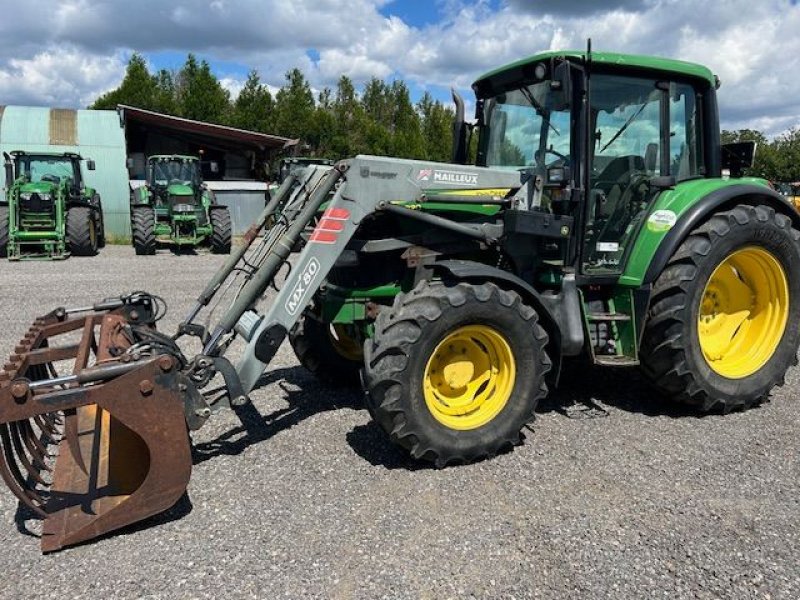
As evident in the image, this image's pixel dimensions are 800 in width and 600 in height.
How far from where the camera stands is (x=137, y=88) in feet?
114

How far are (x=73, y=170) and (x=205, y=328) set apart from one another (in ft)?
47.7

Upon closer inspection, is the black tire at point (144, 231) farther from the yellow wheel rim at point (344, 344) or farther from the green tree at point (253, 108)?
the green tree at point (253, 108)

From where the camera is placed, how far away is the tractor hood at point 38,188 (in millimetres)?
15202

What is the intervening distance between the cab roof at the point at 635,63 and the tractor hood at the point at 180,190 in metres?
12.7

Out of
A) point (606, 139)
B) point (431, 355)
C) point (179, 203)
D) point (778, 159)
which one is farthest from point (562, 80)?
point (778, 159)

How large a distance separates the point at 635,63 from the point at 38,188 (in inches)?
572

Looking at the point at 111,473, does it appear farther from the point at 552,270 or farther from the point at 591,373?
the point at 591,373

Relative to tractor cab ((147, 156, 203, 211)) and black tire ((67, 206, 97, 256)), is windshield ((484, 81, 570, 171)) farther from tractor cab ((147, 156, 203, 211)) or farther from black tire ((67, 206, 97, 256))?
tractor cab ((147, 156, 203, 211))

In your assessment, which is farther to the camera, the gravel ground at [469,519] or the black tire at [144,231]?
the black tire at [144,231]

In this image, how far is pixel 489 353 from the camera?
416 cm

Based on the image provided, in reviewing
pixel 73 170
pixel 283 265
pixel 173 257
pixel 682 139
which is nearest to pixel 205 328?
pixel 283 265

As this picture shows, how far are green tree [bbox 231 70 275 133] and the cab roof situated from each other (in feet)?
99.4

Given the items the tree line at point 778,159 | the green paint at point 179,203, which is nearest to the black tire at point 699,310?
the green paint at point 179,203

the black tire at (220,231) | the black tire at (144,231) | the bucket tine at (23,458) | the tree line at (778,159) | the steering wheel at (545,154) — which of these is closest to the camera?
the bucket tine at (23,458)
